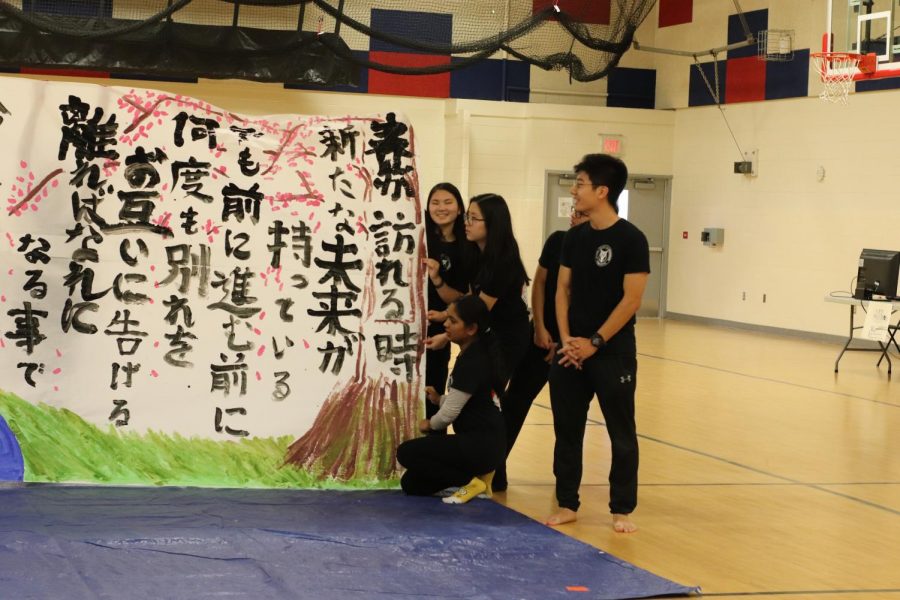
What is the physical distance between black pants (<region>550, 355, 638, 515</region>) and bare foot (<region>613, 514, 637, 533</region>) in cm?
3

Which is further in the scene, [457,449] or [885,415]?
[885,415]

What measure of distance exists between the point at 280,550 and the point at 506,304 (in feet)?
5.85

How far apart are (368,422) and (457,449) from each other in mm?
513

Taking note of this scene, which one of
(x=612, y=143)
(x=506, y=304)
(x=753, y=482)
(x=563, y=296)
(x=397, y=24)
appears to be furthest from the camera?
(x=612, y=143)

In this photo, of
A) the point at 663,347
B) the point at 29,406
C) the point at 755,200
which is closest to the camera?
the point at 29,406

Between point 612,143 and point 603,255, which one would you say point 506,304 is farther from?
point 612,143

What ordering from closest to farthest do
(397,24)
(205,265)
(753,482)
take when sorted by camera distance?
(205,265)
(753,482)
(397,24)

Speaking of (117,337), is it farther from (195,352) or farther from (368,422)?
(368,422)

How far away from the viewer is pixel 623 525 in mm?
4898

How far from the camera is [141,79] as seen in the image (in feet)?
44.3

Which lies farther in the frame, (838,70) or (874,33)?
(838,70)

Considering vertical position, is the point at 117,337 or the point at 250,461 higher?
the point at 117,337

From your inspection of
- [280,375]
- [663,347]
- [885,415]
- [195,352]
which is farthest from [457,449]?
[663,347]

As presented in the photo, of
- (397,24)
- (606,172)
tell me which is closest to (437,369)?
(606,172)
